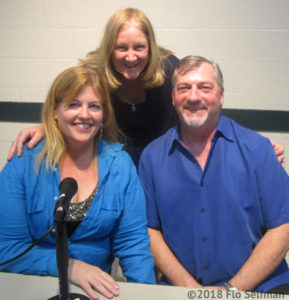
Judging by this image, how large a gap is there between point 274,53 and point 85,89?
146 cm

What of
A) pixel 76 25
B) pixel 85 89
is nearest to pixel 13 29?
pixel 76 25

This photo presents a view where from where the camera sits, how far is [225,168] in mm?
1379

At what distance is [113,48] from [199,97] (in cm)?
56

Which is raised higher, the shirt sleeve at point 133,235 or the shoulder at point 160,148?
the shoulder at point 160,148

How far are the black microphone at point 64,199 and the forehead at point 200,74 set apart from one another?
829mm

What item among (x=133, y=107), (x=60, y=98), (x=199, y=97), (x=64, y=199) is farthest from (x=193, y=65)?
(x=64, y=199)

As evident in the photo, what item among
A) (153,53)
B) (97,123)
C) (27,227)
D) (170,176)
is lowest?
(27,227)

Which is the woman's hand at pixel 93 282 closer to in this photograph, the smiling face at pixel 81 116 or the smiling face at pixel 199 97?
the smiling face at pixel 81 116

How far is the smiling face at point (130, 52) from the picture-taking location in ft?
5.24

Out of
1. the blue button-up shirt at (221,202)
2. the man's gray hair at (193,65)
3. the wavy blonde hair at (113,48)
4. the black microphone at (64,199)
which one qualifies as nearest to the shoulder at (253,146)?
the blue button-up shirt at (221,202)

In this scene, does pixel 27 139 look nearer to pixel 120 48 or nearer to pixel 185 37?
pixel 120 48

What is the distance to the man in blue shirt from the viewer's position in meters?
1.34

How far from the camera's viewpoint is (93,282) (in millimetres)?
1005

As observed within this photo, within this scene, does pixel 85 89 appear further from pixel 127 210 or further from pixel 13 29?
pixel 13 29
